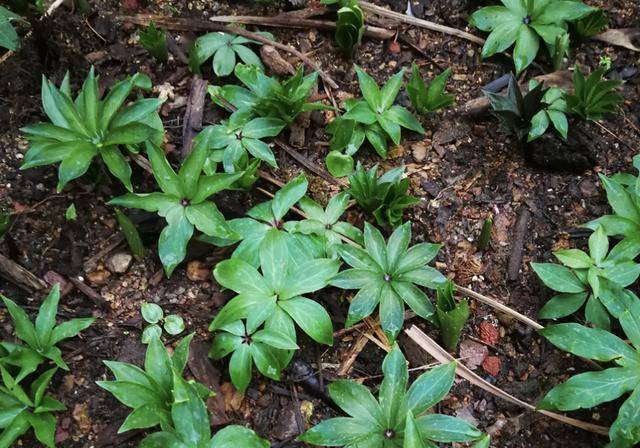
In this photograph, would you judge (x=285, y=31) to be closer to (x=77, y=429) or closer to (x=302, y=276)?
(x=302, y=276)

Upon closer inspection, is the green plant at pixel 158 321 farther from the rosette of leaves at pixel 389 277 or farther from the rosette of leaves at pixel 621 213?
the rosette of leaves at pixel 621 213

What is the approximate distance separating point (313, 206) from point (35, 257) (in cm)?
110

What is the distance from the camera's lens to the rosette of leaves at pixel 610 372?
6.91ft

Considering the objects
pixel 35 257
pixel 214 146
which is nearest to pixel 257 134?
pixel 214 146

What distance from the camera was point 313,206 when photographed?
8.33 ft

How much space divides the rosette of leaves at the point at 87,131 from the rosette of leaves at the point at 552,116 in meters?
1.55

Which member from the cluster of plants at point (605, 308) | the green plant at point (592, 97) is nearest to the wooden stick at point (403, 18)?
the green plant at point (592, 97)

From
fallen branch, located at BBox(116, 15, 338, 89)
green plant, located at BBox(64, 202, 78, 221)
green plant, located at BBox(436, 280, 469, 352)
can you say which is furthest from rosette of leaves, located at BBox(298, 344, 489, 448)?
fallen branch, located at BBox(116, 15, 338, 89)

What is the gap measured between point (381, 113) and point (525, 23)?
0.81 m

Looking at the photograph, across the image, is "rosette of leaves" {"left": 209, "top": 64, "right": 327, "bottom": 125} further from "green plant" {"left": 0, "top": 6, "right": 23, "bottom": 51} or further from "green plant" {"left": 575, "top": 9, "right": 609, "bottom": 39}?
"green plant" {"left": 575, "top": 9, "right": 609, "bottom": 39}

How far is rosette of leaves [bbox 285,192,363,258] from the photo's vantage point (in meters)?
2.47

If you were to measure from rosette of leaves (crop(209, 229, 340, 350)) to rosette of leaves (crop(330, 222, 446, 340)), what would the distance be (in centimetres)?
10

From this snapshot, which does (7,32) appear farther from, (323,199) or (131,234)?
(323,199)

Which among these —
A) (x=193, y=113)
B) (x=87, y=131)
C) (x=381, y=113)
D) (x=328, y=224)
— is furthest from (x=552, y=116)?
(x=87, y=131)
